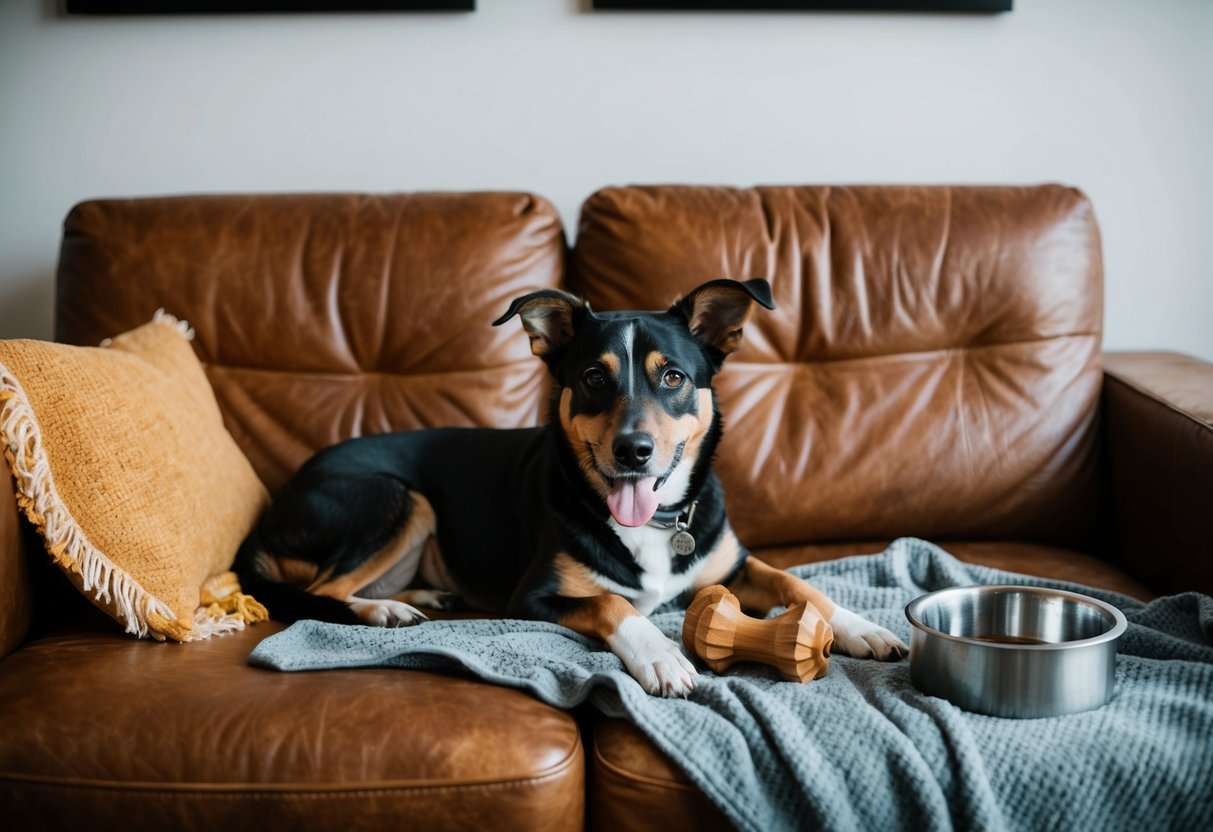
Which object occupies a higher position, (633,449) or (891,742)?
(633,449)

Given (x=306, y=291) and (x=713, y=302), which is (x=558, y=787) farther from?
(x=306, y=291)

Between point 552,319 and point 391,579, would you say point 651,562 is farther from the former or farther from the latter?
point 391,579

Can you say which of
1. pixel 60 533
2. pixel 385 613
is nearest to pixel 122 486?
pixel 60 533

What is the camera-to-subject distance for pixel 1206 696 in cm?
155

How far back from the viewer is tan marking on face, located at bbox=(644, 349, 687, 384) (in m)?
1.89

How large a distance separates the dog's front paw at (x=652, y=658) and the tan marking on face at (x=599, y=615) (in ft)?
0.06

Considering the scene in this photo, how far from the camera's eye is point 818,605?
1.85 m

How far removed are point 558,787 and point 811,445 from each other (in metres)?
1.18

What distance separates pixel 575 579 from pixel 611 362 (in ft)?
1.35

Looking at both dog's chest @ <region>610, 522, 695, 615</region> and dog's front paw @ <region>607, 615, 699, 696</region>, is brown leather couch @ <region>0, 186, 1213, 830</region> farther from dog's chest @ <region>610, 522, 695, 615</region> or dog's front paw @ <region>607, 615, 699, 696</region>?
dog's front paw @ <region>607, 615, 699, 696</region>

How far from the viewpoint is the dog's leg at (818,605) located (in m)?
1.76

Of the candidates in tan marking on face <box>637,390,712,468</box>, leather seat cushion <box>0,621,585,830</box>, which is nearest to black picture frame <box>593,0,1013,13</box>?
tan marking on face <box>637,390,712,468</box>

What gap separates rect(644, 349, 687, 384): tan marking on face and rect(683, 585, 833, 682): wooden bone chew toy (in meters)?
0.40

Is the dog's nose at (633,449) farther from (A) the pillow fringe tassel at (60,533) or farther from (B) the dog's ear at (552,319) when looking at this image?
(A) the pillow fringe tassel at (60,533)
